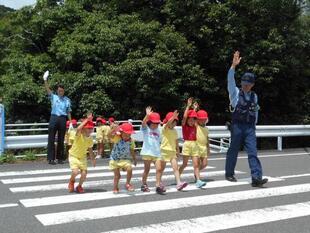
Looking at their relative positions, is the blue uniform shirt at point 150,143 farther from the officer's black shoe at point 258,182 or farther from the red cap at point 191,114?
the officer's black shoe at point 258,182

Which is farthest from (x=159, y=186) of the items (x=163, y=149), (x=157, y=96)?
(x=157, y=96)

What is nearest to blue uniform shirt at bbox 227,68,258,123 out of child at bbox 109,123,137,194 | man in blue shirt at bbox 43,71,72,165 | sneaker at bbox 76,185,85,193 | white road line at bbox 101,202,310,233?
child at bbox 109,123,137,194

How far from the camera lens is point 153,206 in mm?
7109

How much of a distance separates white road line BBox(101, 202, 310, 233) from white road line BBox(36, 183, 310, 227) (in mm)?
166

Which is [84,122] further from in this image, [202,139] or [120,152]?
[202,139]

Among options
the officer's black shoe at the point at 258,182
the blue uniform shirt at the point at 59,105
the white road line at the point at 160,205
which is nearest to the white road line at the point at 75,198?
the white road line at the point at 160,205

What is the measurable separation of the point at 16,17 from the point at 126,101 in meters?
7.25

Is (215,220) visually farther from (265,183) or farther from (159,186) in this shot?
(265,183)

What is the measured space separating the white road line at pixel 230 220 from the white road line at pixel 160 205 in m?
0.17

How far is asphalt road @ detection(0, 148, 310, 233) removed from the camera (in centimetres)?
601

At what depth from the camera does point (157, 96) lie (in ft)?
65.6

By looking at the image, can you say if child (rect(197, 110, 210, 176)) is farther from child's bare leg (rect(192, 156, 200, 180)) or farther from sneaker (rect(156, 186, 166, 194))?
sneaker (rect(156, 186, 166, 194))

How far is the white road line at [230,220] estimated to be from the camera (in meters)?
5.88

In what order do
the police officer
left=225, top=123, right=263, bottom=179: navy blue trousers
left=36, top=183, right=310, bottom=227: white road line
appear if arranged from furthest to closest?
left=225, top=123, right=263, bottom=179: navy blue trousers < the police officer < left=36, top=183, right=310, bottom=227: white road line
